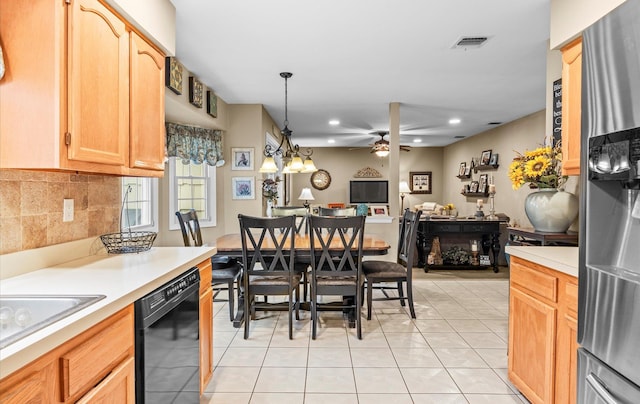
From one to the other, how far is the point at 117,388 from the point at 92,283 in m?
0.42

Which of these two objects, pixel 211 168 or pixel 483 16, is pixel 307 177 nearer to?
pixel 211 168

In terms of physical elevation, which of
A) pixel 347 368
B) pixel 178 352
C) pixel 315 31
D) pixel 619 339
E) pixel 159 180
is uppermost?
pixel 315 31

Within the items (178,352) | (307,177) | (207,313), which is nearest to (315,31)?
(207,313)

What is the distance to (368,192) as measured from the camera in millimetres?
10836

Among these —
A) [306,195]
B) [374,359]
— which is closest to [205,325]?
[374,359]

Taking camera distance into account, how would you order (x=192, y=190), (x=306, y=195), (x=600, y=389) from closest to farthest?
1. (x=600, y=389)
2. (x=192, y=190)
3. (x=306, y=195)

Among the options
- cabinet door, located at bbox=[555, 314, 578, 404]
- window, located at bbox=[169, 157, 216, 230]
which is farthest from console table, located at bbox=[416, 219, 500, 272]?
cabinet door, located at bbox=[555, 314, 578, 404]

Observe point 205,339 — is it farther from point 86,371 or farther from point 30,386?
point 30,386

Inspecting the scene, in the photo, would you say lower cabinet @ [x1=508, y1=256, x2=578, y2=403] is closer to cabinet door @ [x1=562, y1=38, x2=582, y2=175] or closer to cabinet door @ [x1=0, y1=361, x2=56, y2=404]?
cabinet door @ [x1=562, y1=38, x2=582, y2=175]

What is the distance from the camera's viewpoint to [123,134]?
6.57ft

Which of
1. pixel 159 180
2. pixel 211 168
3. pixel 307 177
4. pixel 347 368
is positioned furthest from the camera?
pixel 307 177

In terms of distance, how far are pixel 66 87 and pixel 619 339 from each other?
2.27 meters

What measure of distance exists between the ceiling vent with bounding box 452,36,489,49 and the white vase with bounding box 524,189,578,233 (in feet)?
4.76

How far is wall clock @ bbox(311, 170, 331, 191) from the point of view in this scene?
35.5 ft
